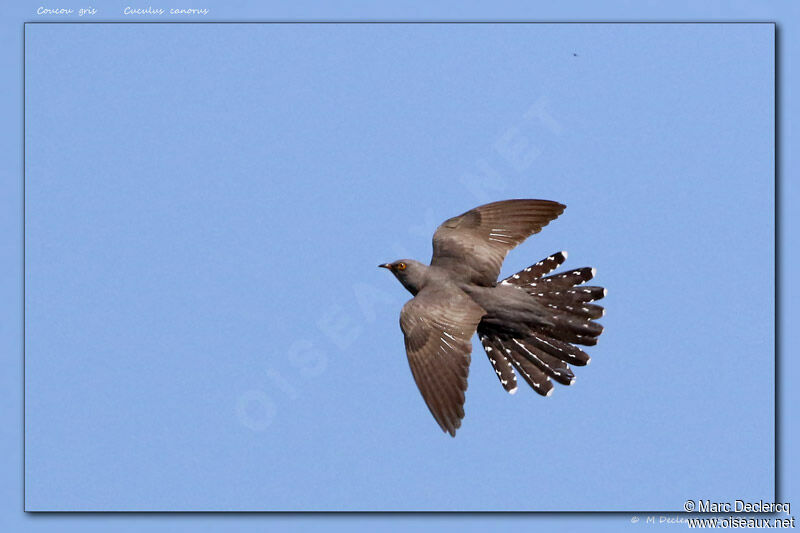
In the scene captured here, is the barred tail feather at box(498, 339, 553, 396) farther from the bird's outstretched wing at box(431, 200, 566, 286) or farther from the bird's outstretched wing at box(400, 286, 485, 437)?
the bird's outstretched wing at box(431, 200, 566, 286)

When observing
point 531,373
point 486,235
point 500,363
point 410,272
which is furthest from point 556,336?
point 410,272

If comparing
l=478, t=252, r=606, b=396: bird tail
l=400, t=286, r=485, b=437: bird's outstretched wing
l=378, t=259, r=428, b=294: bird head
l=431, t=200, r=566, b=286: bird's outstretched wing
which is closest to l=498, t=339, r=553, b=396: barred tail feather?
l=478, t=252, r=606, b=396: bird tail

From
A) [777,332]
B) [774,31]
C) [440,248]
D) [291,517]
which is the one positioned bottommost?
[291,517]

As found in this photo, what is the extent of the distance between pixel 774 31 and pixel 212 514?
21.0 ft

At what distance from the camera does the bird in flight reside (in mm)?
7539

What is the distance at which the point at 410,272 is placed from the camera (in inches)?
328

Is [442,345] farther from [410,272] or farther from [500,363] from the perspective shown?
[410,272]

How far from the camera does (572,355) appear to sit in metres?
7.99

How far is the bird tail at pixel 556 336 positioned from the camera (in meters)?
8.00

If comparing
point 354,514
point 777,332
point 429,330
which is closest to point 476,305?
point 429,330

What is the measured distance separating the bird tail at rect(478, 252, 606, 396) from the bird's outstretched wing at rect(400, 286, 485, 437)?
55cm

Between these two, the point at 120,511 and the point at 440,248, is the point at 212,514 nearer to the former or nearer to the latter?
the point at 120,511

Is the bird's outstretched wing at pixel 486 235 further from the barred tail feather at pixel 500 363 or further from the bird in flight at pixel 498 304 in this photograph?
the barred tail feather at pixel 500 363

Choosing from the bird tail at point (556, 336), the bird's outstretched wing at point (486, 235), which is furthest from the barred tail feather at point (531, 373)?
the bird's outstretched wing at point (486, 235)
